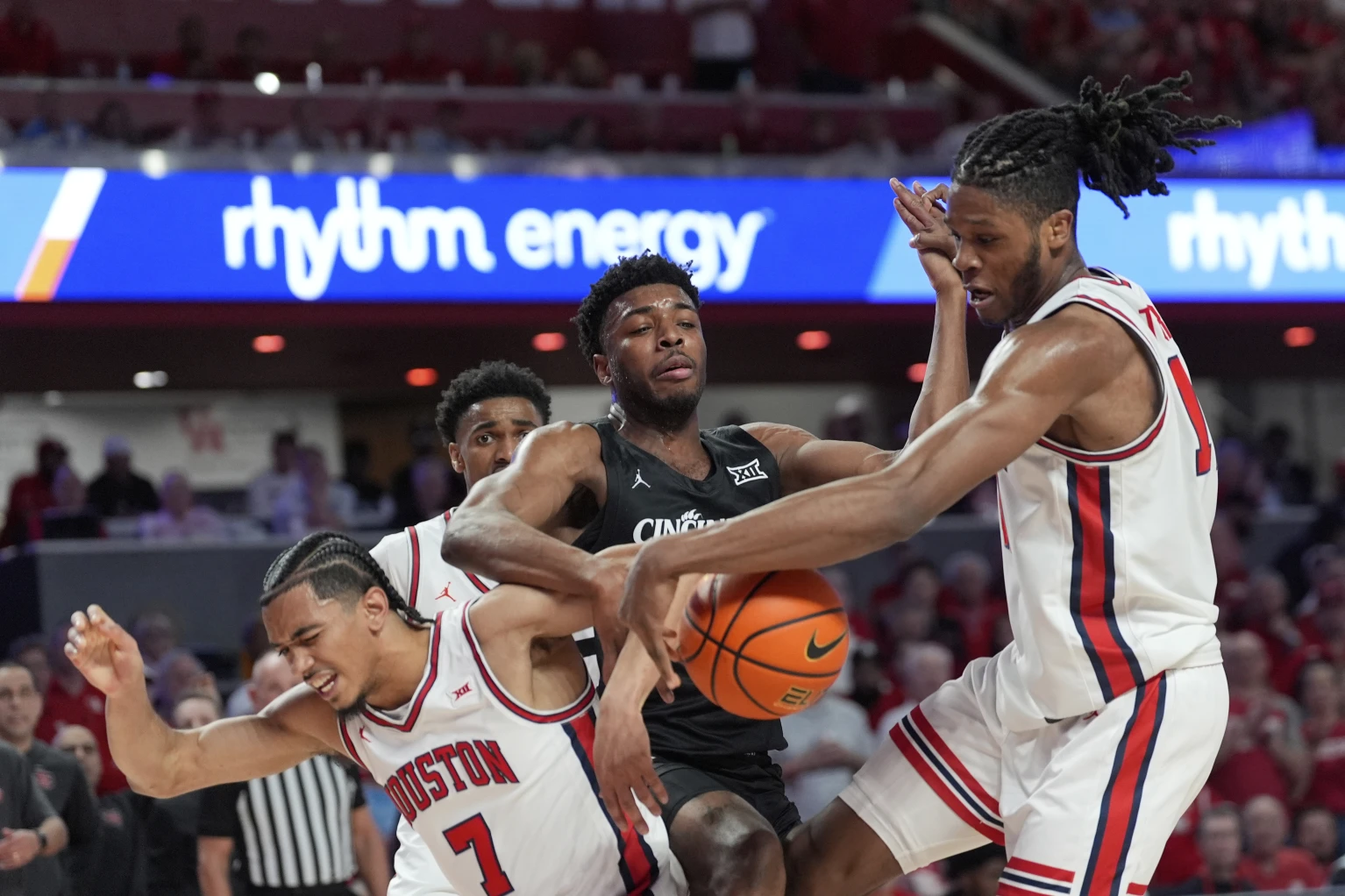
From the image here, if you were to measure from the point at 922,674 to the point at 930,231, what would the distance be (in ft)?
16.3

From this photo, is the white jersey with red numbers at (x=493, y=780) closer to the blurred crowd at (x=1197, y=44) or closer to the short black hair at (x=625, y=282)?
the short black hair at (x=625, y=282)

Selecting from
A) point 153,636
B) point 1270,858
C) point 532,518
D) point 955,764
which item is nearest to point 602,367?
point 532,518

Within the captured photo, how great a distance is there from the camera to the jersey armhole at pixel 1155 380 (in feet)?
11.1

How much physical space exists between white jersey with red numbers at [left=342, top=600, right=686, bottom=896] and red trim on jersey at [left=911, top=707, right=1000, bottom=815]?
2.35 feet

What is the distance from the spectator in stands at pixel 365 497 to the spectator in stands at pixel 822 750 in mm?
3998

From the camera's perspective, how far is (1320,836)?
28.4 ft

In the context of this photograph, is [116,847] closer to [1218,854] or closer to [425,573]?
[425,573]

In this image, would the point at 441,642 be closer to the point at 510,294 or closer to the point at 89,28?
the point at 510,294

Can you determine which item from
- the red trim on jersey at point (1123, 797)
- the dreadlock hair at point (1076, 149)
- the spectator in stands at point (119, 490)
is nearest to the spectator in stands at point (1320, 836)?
the red trim on jersey at point (1123, 797)

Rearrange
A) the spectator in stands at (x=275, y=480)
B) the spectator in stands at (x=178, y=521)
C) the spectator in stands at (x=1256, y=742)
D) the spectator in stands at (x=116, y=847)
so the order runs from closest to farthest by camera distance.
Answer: the spectator in stands at (x=116, y=847)
the spectator in stands at (x=1256, y=742)
the spectator in stands at (x=178, y=521)
the spectator in stands at (x=275, y=480)

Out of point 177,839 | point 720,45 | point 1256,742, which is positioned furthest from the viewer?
point 720,45

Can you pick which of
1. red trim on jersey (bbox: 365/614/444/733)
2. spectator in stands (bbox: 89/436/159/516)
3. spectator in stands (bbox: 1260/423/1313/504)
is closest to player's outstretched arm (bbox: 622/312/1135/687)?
red trim on jersey (bbox: 365/614/444/733)

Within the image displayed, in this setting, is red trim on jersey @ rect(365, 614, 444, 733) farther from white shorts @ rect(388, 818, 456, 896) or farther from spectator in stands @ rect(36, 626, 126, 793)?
spectator in stands @ rect(36, 626, 126, 793)

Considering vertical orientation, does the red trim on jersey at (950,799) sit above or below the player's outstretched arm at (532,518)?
below
